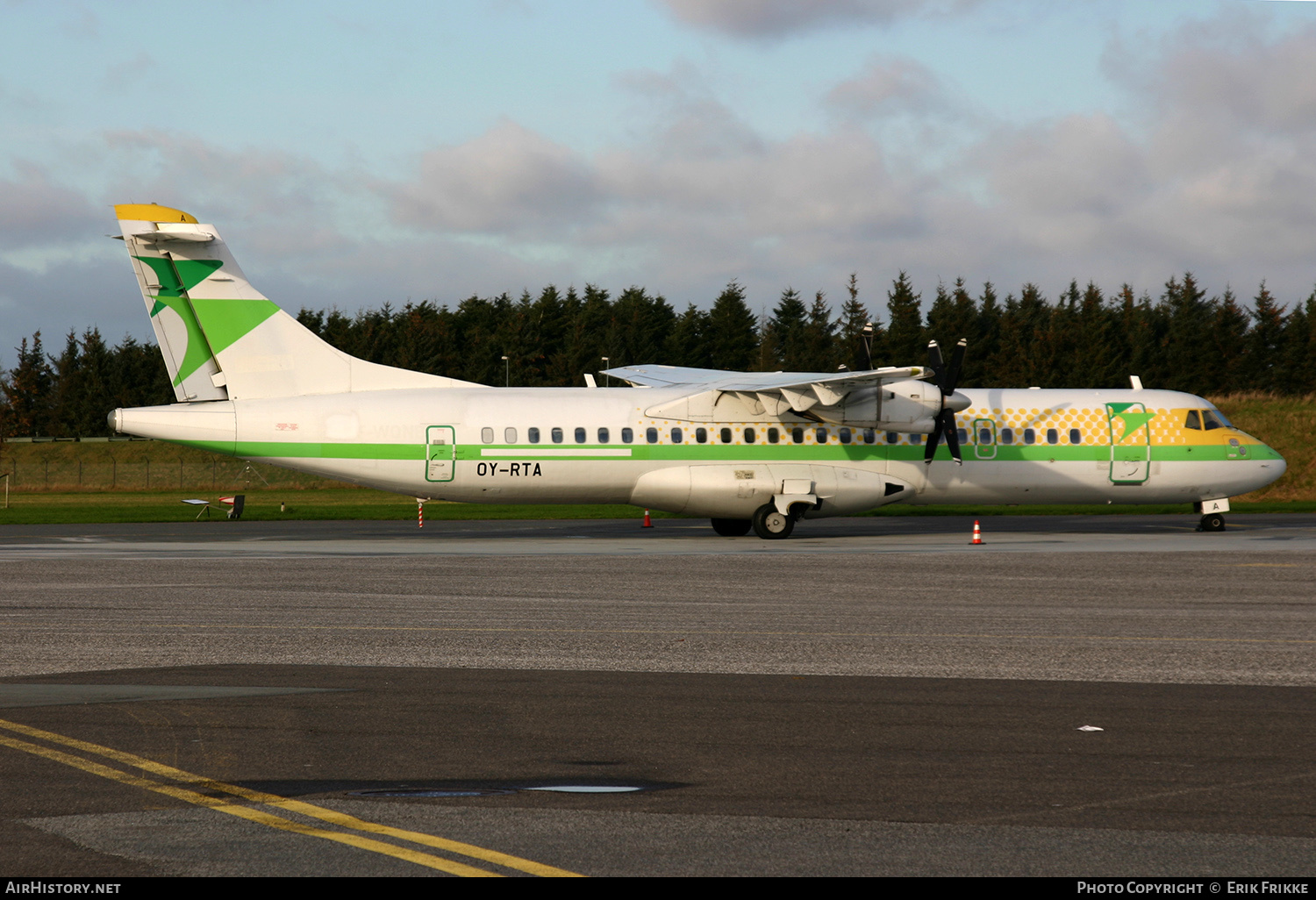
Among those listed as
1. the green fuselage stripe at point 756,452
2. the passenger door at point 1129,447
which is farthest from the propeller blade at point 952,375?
the passenger door at point 1129,447

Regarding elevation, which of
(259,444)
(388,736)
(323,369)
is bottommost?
(388,736)

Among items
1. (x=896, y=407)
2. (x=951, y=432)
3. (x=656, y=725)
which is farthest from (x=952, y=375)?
(x=656, y=725)

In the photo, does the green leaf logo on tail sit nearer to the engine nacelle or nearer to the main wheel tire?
the main wheel tire

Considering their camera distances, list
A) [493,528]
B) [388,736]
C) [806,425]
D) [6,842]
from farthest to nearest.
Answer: [493,528]
[806,425]
[388,736]
[6,842]

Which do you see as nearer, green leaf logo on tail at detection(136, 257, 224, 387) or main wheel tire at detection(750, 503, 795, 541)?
green leaf logo on tail at detection(136, 257, 224, 387)

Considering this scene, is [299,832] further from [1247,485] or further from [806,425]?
[1247,485]

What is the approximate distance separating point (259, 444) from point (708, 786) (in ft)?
73.4

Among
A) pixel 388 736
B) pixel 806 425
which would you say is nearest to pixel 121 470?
pixel 806 425

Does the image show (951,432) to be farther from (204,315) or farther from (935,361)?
(204,315)

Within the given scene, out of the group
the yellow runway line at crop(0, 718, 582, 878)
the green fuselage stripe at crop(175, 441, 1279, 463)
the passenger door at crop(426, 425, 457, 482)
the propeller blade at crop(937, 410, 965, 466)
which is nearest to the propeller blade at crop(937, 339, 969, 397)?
the propeller blade at crop(937, 410, 965, 466)

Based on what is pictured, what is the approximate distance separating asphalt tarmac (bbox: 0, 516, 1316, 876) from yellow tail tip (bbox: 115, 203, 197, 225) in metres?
10.3

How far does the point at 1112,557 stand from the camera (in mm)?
24203

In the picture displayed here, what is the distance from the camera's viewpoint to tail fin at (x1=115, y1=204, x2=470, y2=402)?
2777 centimetres

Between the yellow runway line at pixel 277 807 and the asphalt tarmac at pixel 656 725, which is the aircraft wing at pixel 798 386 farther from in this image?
the yellow runway line at pixel 277 807
